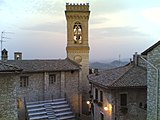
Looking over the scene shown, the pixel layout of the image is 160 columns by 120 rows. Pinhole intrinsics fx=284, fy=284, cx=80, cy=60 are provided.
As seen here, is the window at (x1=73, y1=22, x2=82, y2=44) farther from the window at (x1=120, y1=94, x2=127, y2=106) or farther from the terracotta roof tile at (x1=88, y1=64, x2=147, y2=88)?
the window at (x1=120, y1=94, x2=127, y2=106)

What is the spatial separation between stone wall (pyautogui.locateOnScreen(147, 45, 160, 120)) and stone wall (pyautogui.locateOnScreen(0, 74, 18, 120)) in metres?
8.17

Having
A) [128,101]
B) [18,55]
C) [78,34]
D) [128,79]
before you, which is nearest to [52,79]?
[18,55]

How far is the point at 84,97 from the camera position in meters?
35.5

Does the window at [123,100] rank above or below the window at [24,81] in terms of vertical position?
below

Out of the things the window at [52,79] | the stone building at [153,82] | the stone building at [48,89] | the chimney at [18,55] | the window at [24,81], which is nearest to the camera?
the stone building at [153,82]

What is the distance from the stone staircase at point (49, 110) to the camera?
88.3 ft

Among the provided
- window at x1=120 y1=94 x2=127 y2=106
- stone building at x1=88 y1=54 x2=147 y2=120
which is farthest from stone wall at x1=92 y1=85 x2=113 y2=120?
window at x1=120 y1=94 x2=127 y2=106

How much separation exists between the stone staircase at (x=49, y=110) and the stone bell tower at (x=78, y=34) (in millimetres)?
8723

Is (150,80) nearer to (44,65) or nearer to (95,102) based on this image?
(95,102)

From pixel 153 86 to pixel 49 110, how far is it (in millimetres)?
13945

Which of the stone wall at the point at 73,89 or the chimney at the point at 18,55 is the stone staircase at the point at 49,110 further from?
the chimney at the point at 18,55

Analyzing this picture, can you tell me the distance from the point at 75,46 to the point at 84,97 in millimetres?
7133

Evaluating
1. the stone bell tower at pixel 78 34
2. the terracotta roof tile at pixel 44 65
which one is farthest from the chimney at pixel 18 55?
the stone bell tower at pixel 78 34

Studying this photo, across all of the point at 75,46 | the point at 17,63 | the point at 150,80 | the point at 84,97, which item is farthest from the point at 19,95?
the point at 150,80
